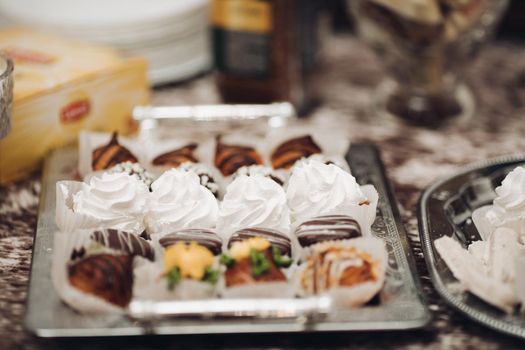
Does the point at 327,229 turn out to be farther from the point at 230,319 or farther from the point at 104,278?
the point at 104,278

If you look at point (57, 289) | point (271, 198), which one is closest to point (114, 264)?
point (57, 289)

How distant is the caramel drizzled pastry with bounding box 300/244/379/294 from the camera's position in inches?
40.8

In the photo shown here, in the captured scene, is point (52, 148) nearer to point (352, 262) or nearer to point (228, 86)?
point (228, 86)

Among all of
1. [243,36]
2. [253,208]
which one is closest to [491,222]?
[253,208]

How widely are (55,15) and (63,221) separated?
0.72 meters

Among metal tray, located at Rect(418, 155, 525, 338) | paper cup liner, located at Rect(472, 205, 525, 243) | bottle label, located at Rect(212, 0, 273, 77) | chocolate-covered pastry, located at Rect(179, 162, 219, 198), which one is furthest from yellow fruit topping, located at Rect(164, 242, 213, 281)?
bottle label, located at Rect(212, 0, 273, 77)

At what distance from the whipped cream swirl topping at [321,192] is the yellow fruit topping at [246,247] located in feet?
0.36

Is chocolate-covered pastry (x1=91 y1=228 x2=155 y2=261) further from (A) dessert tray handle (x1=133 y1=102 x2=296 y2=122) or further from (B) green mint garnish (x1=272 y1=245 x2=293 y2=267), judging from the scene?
(A) dessert tray handle (x1=133 y1=102 x2=296 y2=122)

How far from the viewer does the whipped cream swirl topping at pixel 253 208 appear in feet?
3.84

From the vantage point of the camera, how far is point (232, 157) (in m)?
1.35

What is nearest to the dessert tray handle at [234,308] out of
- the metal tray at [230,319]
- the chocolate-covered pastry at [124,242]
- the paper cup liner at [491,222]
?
the metal tray at [230,319]

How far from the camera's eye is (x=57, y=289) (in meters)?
1.02

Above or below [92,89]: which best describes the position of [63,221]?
below

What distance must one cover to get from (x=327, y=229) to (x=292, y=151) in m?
0.28
